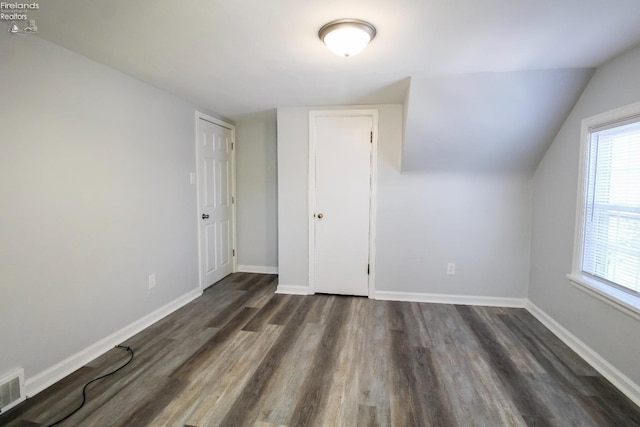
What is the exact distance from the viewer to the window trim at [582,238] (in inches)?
74.5

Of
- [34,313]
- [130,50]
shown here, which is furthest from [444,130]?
[34,313]

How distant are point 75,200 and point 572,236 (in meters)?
3.82

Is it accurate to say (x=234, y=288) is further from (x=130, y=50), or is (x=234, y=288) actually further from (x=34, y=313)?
(x=130, y=50)

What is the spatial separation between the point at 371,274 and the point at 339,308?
0.57 m

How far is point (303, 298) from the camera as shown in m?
3.44

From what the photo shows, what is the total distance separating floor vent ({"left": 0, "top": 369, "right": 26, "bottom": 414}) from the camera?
1.65 meters

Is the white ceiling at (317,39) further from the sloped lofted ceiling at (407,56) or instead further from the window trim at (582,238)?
the window trim at (582,238)

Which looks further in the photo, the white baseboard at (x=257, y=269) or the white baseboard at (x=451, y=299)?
the white baseboard at (x=257, y=269)

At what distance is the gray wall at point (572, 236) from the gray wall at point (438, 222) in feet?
0.66

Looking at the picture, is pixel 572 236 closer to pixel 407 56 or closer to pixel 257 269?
pixel 407 56

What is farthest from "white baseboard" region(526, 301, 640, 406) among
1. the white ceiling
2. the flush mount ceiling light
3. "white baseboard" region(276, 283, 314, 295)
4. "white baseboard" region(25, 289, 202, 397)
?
"white baseboard" region(25, 289, 202, 397)

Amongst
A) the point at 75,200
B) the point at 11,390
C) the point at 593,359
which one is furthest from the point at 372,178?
the point at 11,390

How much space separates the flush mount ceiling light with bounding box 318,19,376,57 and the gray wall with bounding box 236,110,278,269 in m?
2.54
